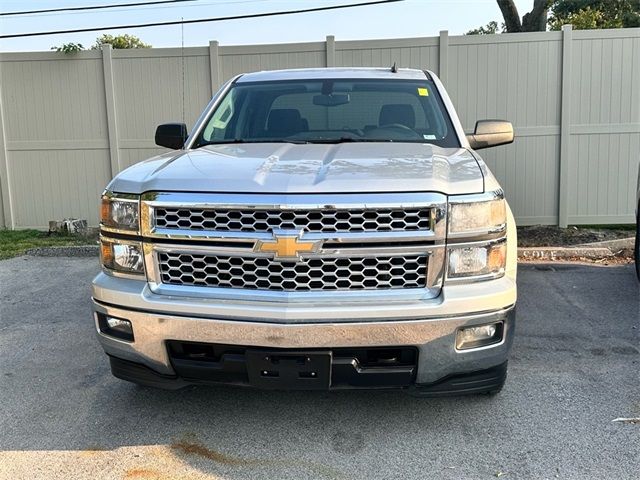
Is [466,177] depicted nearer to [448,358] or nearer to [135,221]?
[448,358]

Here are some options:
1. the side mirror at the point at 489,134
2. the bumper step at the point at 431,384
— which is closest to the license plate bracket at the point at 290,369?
the bumper step at the point at 431,384

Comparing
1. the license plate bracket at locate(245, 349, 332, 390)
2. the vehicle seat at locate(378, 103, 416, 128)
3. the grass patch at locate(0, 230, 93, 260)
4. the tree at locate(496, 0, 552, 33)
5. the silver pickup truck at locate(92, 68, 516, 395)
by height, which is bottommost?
the grass patch at locate(0, 230, 93, 260)

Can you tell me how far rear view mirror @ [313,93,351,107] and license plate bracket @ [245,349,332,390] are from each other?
88.6 inches

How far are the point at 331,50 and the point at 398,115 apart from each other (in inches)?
186

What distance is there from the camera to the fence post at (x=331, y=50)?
856 centimetres

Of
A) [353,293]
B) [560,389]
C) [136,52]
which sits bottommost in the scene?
[560,389]

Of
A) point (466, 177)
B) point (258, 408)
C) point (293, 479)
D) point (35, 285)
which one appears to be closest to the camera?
point (293, 479)

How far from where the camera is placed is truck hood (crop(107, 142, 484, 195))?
2779 mm

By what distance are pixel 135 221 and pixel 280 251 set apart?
0.75 m

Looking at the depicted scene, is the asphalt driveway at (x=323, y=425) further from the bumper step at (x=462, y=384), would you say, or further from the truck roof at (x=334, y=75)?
the truck roof at (x=334, y=75)

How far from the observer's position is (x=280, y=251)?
108 inches

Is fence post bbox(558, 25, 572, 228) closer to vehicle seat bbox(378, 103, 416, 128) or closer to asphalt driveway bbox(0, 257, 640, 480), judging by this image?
asphalt driveway bbox(0, 257, 640, 480)

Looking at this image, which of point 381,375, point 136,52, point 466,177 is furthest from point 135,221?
point 136,52

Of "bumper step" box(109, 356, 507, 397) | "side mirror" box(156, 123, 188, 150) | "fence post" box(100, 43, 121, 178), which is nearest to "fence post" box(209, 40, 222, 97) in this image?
"fence post" box(100, 43, 121, 178)
